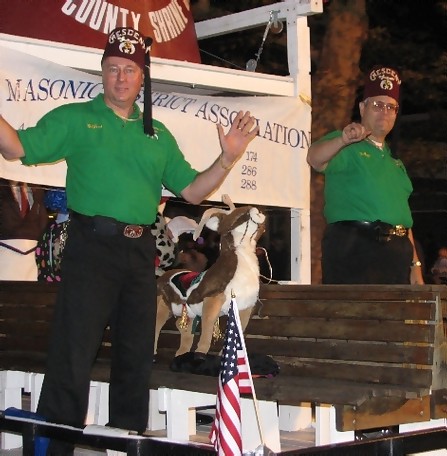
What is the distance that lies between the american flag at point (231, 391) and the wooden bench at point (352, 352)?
70 centimetres

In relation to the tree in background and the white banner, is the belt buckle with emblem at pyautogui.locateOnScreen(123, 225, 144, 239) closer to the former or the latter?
the white banner

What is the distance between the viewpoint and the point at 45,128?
192 inches

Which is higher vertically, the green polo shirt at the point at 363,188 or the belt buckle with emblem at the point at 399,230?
the green polo shirt at the point at 363,188

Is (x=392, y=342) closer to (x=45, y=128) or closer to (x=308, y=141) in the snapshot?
(x=45, y=128)

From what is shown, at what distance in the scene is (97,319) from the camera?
16.1 ft

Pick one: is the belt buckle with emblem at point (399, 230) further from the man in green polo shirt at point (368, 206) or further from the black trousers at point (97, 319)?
the black trousers at point (97, 319)

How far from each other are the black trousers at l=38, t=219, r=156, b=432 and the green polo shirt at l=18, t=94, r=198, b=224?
14 centimetres

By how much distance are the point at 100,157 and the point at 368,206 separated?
1.73m

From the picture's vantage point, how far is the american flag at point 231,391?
159 inches

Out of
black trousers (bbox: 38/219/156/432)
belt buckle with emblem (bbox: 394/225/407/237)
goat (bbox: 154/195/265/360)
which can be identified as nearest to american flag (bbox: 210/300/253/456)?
black trousers (bbox: 38/219/156/432)

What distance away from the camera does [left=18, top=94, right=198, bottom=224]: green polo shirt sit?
4.89 metres

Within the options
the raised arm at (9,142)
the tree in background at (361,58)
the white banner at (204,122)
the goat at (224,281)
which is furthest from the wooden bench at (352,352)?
the tree in background at (361,58)

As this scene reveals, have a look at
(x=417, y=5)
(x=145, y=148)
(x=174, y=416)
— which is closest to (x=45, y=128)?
(x=145, y=148)

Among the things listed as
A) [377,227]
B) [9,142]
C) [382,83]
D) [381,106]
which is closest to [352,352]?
[377,227]
